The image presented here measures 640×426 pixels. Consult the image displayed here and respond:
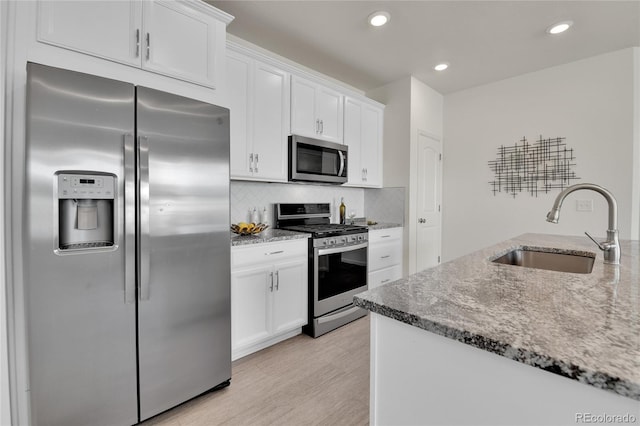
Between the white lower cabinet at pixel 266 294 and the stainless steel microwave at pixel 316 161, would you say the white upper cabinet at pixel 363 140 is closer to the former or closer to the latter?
the stainless steel microwave at pixel 316 161

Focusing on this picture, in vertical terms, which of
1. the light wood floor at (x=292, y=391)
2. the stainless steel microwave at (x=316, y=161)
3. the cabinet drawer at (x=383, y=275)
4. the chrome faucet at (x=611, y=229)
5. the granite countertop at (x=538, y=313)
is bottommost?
the light wood floor at (x=292, y=391)

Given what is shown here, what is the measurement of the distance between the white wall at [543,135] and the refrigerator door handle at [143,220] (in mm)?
3799

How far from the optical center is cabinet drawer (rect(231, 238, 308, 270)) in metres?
2.09

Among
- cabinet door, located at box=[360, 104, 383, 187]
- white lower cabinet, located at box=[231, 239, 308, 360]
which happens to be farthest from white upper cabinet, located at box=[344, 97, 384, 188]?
white lower cabinet, located at box=[231, 239, 308, 360]

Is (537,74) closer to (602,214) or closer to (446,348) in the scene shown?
(602,214)

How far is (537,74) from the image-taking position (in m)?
3.38

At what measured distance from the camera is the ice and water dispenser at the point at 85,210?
51.3 inches

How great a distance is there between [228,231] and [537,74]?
3.92 metres

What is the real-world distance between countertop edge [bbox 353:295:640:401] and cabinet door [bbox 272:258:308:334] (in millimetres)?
1702

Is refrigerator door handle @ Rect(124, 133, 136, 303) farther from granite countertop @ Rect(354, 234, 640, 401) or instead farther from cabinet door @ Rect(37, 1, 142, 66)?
granite countertop @ Rect(354, 234, 640, 401)

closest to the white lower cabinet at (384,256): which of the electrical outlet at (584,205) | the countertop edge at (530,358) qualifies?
the electrical outlet at (584,205)

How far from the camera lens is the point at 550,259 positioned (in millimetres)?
1793

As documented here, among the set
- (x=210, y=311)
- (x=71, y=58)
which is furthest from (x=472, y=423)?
(x=71, y=58)

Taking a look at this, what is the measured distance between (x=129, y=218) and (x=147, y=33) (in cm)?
110
